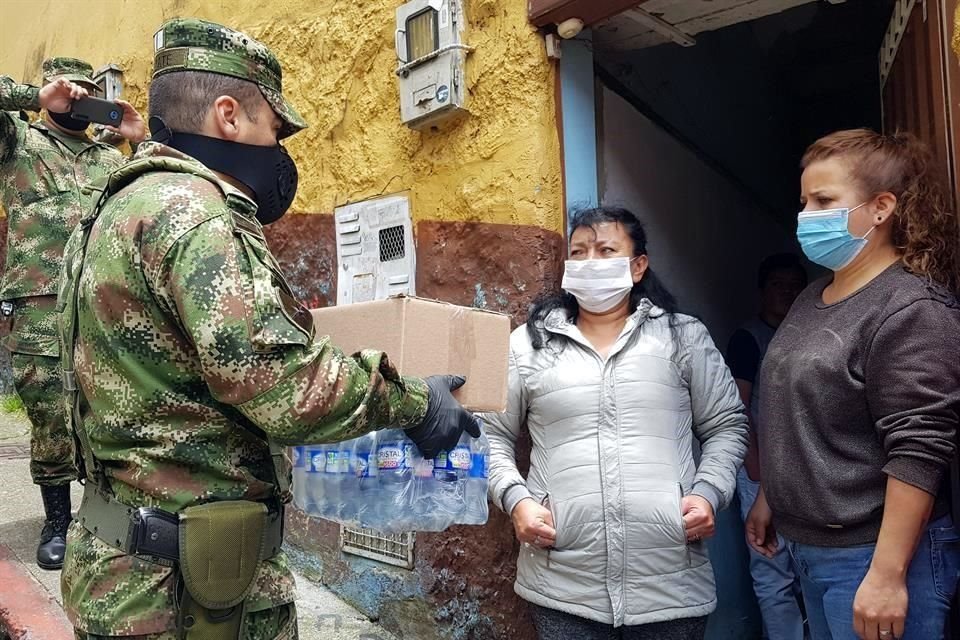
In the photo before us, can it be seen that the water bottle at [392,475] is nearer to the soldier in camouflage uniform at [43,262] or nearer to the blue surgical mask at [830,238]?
the blue surgical mask at [830,238]

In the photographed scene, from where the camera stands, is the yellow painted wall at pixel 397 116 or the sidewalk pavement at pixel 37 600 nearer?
the yellow painted wall at pixel 397 116

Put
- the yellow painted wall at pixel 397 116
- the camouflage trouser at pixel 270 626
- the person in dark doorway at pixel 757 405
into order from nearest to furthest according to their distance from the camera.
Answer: the camouflage trouser at pixel 270 626 < the yellow painted wall at pixel 397 116 < the person in dark doorway at pixel 757 405

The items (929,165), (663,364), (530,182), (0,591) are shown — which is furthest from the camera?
(0,591)

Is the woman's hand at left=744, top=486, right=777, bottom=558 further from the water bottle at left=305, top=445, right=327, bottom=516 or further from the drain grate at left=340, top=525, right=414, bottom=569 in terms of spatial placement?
the drain grate at left=340, top=525, right=414, bottom=569

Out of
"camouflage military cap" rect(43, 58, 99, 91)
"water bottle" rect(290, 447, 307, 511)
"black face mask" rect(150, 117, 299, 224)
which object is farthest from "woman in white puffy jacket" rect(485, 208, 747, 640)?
"camouflage military cap" rect(43, 58, 99, 91)

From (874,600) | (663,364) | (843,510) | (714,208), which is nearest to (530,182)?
(663,364)

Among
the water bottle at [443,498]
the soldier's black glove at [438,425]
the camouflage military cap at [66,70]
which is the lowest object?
the water bottle at [443,498]

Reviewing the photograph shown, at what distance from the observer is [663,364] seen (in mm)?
2449

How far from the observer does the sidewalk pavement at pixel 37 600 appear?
9.98 ft

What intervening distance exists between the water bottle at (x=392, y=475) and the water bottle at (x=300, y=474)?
266 millimetres

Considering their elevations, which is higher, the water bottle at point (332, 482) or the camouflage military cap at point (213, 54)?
the camouflage military cap at point (213, 54)

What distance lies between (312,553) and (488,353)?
199cm

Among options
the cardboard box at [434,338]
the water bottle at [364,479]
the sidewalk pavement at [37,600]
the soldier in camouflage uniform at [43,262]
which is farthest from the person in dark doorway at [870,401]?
the soldier in camouflage uniform at [43,262]

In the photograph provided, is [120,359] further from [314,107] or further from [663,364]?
[314,107]
